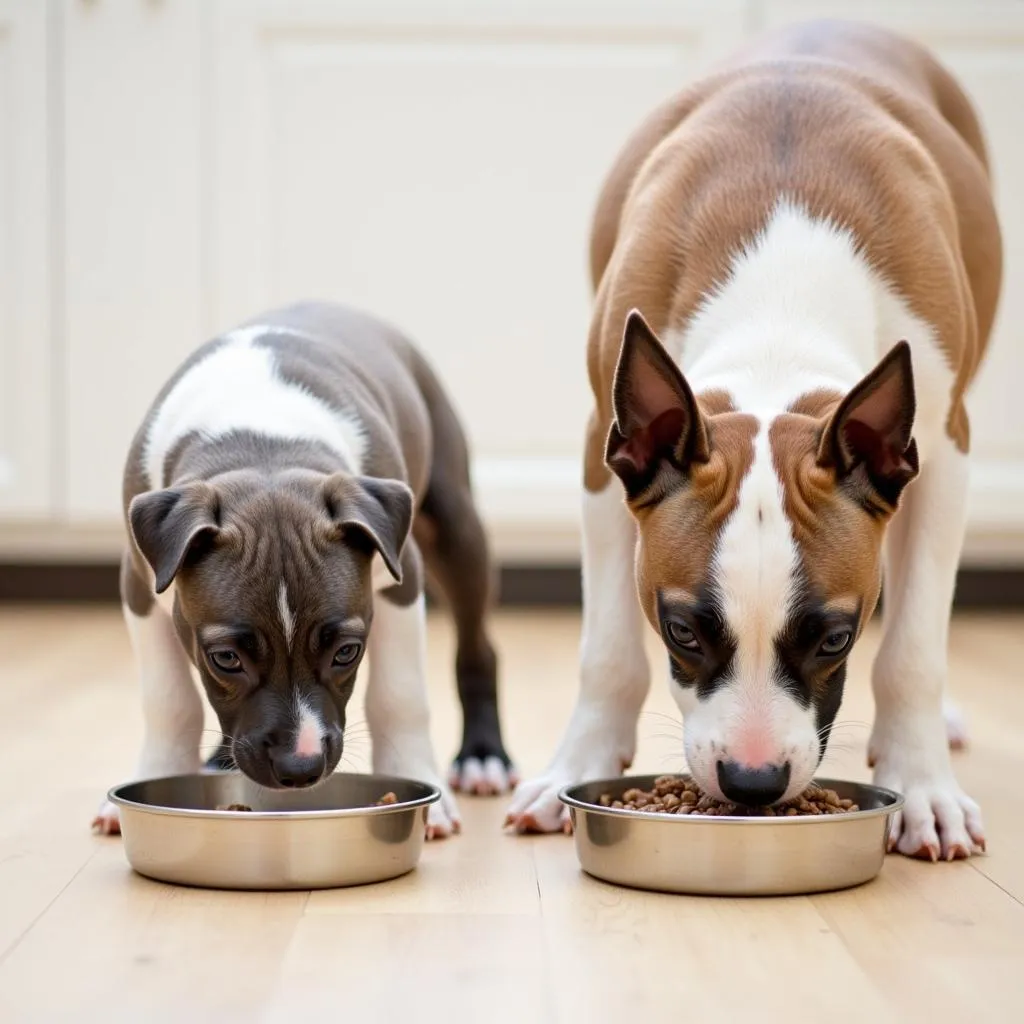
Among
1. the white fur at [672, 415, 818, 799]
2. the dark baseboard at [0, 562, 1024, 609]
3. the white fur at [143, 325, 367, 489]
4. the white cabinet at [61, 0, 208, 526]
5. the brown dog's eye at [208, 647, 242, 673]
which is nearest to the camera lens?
the white fur at [672, 415, 818, 799]

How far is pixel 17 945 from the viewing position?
2246 millimetres

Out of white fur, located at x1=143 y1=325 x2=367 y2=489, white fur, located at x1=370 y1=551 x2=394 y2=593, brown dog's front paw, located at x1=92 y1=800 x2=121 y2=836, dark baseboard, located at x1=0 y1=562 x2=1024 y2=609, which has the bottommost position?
dark baseboard, located at x1=0 y1=562 x2=1024 y2=609

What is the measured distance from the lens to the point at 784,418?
253 centimetres

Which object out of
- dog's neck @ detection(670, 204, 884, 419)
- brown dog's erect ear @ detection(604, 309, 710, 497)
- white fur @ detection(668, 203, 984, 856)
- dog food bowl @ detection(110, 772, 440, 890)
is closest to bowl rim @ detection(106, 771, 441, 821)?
dog food bowl @ detection(110, 772, 440, 890)

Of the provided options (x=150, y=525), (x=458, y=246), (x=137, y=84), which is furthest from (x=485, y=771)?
(x=137, y=84)

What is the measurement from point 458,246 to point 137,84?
116cm

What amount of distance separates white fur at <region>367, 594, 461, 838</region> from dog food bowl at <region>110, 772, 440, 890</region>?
0.37 meters

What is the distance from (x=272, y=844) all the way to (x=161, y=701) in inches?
21.5

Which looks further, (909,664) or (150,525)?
(909,664)

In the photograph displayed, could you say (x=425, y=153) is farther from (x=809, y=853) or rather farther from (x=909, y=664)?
(x=809, y=853)

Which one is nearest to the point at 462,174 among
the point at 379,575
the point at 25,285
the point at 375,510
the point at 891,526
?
the point at 25,285

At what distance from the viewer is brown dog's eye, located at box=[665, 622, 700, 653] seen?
245cm

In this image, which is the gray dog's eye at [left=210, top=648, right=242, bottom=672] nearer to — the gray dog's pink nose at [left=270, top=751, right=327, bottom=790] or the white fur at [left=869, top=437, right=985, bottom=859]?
the gray dog's pink nose at [left=270, top=751, right=327, bottom=790]

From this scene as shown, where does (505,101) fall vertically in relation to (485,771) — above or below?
above
